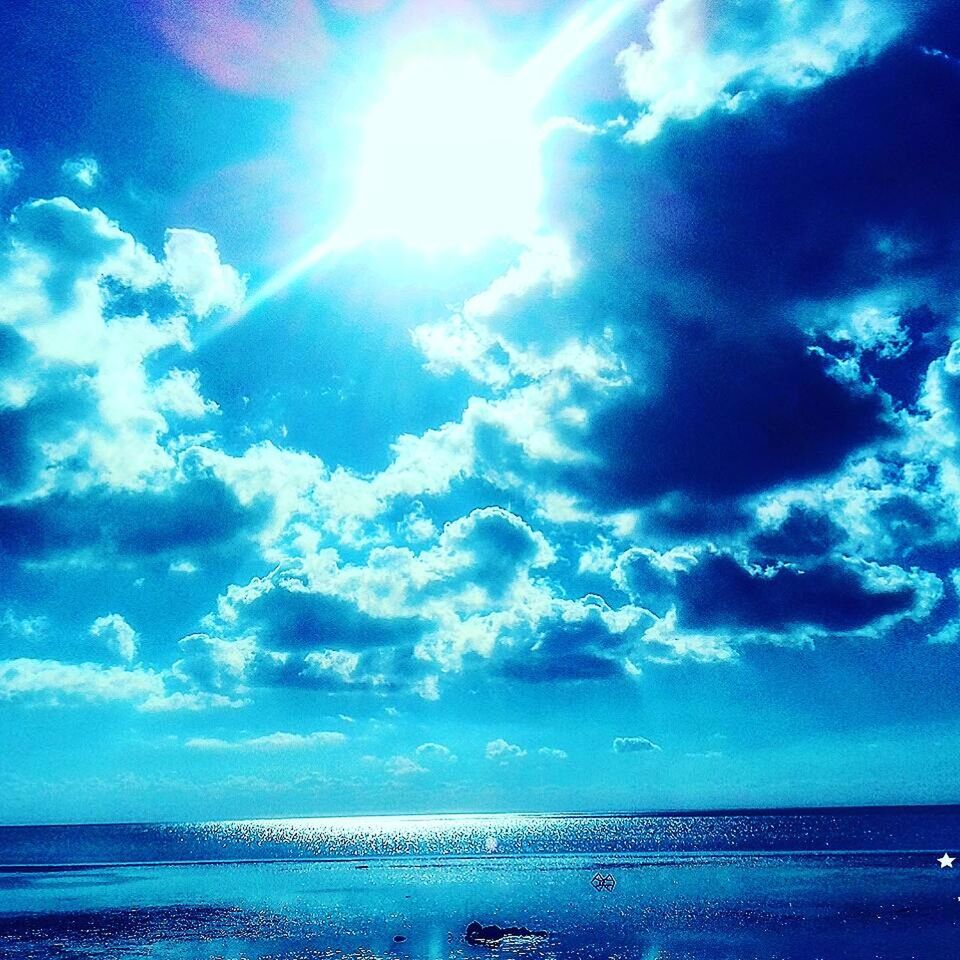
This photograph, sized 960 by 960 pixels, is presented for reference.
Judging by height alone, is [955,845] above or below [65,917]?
below

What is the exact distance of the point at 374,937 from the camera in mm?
61250

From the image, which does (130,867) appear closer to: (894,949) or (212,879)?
(212,879)

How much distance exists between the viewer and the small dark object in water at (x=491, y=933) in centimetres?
5769

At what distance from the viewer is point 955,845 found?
534 ft

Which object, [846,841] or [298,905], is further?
[846,841]

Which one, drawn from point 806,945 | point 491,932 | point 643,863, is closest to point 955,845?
point 643,863

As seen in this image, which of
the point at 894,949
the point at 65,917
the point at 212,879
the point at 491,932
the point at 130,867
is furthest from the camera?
the point at 130,867

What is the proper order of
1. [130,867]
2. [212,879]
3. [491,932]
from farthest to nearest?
[130,867], [212,879], [491,932]

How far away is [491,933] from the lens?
193ft

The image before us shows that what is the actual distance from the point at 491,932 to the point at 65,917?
136 feet

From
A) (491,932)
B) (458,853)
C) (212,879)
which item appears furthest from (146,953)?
(458,853)

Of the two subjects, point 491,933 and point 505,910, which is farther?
point 505,910

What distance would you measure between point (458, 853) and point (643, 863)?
60733 millimetres

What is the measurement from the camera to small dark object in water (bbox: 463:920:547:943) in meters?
57.7
